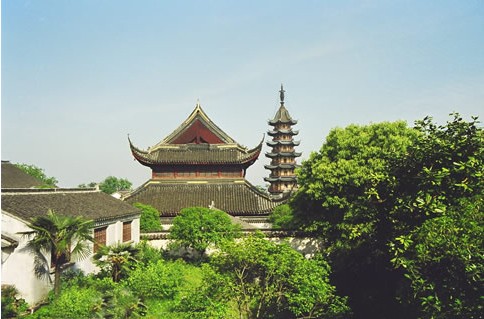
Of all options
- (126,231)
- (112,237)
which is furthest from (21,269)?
(126,231)

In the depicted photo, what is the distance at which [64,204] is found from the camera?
16234 mm

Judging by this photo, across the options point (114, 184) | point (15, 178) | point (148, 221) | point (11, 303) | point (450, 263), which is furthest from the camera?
point (114, 184)

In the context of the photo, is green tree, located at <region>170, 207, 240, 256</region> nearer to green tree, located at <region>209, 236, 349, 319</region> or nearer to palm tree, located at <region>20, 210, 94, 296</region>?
palm tree, located at <region>20, 210, 94, 296</region>

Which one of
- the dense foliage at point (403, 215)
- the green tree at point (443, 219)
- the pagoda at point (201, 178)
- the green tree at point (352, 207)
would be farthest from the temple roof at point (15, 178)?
the green tree at point (443, 219)

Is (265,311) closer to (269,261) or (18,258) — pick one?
(269,261)

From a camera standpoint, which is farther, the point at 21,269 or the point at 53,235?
the point at 21,269

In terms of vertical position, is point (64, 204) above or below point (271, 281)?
above

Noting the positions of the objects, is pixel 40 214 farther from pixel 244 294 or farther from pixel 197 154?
pixel 197 154

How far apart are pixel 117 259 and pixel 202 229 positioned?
477 cm

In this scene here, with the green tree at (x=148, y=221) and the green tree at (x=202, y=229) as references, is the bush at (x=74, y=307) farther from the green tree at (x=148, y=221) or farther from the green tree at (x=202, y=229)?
the green tree at (x=148, y=221)

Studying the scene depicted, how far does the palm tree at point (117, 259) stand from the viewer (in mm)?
13508

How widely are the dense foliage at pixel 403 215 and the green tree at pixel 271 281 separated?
2.02 m

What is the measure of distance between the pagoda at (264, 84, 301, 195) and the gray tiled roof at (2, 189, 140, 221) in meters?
22.9

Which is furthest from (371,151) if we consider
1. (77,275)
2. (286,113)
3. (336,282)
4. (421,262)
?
(286,113)
